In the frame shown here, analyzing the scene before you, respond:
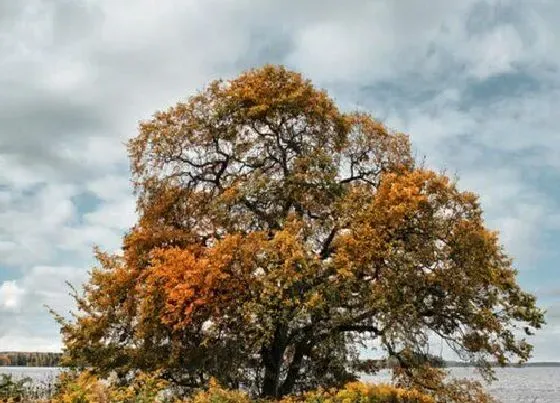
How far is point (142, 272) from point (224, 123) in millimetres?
5808

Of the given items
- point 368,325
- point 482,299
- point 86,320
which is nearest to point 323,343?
point 368,325

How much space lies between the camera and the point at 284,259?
2172 centimetres

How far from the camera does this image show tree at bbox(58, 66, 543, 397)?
21734 mm

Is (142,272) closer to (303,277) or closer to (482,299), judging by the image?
(303,277)

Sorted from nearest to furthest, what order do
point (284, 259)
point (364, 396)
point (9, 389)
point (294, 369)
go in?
1. point (364, 396)
2. point (9, 389)
3. point (284, 259)
4. point (294, 369)

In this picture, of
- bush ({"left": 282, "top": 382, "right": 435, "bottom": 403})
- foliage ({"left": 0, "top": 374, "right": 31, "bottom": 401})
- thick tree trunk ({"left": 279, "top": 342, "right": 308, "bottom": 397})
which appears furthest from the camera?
thick tree trunk ({"left": 279, "top": 342, "right": 308, "bottom": 397})

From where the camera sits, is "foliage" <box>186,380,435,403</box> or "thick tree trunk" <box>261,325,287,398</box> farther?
"thick tree trunk" <box>261,325,287,398</box>

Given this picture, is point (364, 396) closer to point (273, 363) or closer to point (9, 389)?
point (9, 389)

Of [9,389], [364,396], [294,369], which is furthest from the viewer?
[294,369]

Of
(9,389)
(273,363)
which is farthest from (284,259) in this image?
(9,389)

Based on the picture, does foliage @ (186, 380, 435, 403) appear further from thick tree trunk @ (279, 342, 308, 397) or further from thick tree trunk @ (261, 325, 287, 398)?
thick tree trunk @ (279, 342, 308, 397)

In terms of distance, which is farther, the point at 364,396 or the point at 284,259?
the point at 284,259

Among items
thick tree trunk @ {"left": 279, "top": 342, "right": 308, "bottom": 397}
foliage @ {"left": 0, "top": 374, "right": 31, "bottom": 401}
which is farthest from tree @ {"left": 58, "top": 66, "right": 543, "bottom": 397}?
foliage @ {"left": 0, "top": 374, "right": 31, "bottom": 401}

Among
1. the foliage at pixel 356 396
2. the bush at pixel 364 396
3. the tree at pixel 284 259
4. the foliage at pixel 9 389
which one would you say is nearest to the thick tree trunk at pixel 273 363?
the tree at pixel 284 259
